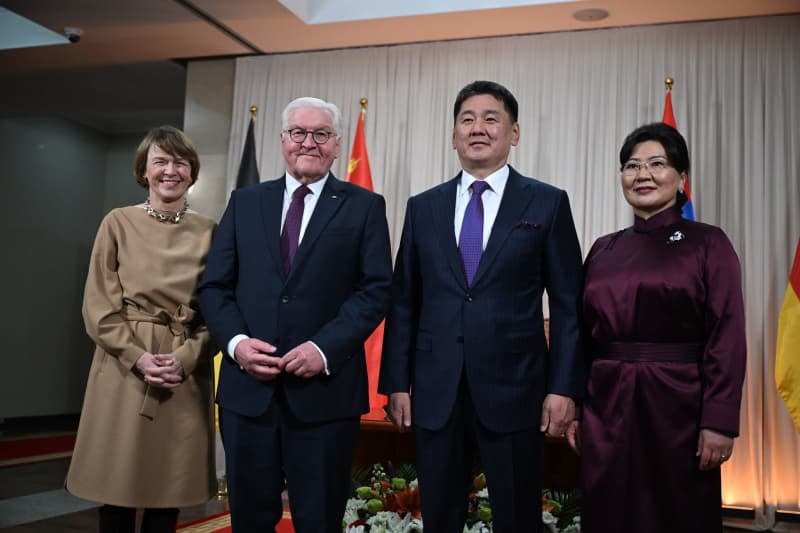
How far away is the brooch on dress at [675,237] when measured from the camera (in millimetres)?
2391

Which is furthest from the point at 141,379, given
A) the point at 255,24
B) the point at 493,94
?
the point at 255,24

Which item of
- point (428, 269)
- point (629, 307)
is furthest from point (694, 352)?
point (428, 269)

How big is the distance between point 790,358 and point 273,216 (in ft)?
10.7

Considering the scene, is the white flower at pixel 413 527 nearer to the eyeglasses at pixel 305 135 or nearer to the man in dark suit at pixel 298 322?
the man in dark suit at pixel 298 322

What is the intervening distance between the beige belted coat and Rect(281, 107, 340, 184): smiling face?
51 centimetres

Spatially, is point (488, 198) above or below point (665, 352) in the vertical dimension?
Result: above

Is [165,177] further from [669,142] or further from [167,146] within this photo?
[669,142]

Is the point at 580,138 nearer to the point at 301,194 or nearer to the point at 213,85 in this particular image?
the point at 213,85

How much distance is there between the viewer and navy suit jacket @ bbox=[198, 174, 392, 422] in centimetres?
222

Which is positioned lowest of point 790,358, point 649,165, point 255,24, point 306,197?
point 790,358

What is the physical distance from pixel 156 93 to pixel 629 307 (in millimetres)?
6870

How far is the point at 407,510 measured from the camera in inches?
148

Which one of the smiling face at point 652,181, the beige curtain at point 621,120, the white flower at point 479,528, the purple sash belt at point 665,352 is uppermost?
the beige curtain at point 621,120

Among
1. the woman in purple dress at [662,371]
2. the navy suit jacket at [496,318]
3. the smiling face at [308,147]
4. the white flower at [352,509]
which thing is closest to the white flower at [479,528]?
the white flower at [352,509]
